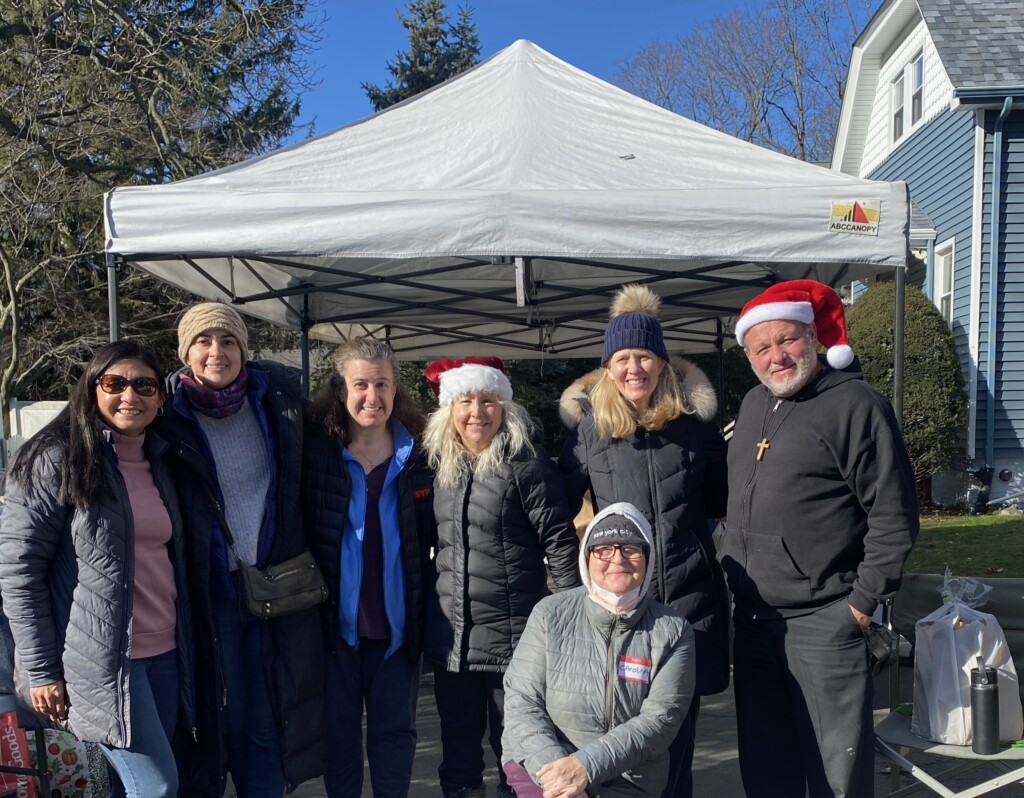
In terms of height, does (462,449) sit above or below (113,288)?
below

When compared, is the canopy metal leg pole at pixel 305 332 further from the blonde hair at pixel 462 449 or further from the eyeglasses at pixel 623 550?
the eyeglasses at pixel 623 550

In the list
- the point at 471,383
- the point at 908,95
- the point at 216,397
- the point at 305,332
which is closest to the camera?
the point at 216,397

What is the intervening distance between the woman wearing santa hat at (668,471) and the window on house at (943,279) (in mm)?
9468

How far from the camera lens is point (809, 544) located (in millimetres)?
2541

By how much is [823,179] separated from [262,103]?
12.5 meters

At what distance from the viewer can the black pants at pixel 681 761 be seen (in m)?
2.73

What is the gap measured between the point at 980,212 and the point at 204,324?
9.86 m

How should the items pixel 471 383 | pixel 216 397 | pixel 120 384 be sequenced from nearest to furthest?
pixel 120 384 → pixel 216 397 → pixel 471 383

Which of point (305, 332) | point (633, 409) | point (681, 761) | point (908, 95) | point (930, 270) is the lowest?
point (681, 761)

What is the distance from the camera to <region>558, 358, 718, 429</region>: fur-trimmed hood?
2873mm

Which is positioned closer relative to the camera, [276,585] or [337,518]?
[276,585]

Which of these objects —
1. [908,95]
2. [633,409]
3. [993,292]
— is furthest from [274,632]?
[908,95]

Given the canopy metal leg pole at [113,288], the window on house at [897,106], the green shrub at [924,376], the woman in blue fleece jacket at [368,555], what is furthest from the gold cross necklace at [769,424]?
the window on house at [897,106]

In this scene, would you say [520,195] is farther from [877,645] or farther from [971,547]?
[971,547]
